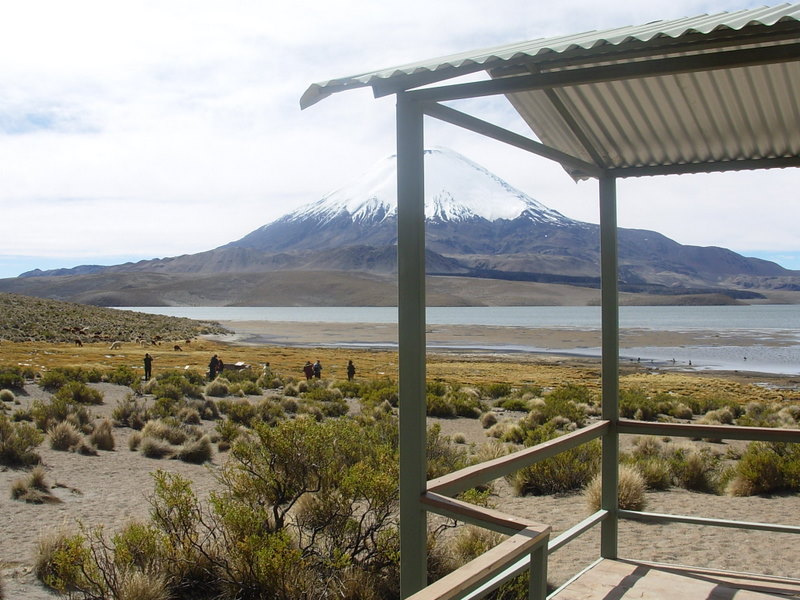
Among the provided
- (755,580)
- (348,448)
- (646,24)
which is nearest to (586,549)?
(348,448)

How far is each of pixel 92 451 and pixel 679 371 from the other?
32.0 metres

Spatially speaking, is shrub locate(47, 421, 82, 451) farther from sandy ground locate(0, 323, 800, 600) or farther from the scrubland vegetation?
sandy ground locate(0, 323, 800, 600)

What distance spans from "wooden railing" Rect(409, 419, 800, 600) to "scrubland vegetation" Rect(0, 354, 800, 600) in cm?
159

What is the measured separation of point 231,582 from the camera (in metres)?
5.77

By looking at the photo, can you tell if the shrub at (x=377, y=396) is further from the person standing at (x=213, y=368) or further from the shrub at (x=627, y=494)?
the shrub at (x=627, y=494)

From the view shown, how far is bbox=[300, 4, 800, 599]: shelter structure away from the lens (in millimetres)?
2439

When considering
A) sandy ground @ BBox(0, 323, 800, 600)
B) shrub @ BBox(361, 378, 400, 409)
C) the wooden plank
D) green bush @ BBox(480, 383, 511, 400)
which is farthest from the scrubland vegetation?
green bush @ BBox(480, 383, 511, 400)

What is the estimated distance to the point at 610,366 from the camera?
463 cm

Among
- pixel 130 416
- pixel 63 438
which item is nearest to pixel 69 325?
pixel 130 416

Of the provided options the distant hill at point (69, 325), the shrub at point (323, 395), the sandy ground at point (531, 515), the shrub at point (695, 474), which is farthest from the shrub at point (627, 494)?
the distant hill at point (69, 325)

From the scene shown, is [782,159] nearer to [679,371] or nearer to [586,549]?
[586,549]

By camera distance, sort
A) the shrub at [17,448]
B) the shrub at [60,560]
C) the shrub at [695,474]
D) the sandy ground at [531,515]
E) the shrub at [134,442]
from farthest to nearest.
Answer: the shrub at [134,442], the shrub at [17,448], the shrub at [695,474], the sandy ground at [531,515], the shrub at [60,560]

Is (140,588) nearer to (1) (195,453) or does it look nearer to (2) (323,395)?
Answer: (1) (195,453)

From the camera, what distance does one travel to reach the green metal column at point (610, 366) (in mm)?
4551
